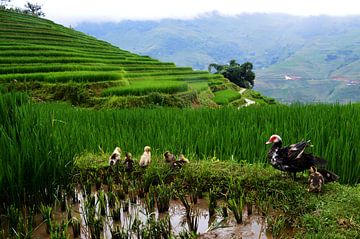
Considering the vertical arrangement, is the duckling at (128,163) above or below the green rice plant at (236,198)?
above

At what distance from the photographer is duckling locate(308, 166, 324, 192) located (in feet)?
9.67

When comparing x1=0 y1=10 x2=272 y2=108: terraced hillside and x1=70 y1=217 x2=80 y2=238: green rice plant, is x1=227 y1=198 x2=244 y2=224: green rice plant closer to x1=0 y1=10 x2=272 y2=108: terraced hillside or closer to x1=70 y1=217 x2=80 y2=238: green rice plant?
x1=70 y1=217 x2=80 y2=238: green rice plant

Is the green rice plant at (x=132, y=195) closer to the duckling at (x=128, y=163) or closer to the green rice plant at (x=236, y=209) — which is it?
the duckling at (x=128, y=163)

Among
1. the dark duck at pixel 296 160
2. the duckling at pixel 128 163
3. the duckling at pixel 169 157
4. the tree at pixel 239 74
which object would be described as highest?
the dark duck at pixel 296 160

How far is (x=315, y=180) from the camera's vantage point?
2.95 meters

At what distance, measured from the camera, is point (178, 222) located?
2844mm

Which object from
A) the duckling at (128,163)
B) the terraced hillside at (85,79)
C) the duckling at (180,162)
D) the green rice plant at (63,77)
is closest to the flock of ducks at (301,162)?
the duckling at (180,162)

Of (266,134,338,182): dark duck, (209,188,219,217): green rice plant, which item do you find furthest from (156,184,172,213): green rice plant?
(266,134,338,182): dark duck

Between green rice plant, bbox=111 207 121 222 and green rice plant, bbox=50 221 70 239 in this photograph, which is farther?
green rice plant, bbox=111 207 121 222

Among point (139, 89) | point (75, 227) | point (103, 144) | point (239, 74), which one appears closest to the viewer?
point (75, 227)

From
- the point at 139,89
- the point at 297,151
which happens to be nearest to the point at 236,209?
the point at 297,151

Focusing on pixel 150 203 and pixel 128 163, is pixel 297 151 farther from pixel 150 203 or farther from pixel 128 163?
pixel 128 163

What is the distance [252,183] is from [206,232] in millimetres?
810

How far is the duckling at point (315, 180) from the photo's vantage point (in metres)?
Result: 2.95
